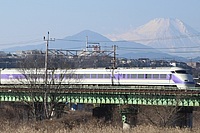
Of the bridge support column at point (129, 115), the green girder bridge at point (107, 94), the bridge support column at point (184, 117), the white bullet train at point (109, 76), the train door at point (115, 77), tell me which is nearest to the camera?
the green girder bridge at point (107, 94)

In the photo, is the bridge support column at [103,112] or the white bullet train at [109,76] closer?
the white bullet train at [109,76]

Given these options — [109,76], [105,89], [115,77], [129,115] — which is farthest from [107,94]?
[109,76]

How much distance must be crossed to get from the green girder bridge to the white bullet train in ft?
7.34

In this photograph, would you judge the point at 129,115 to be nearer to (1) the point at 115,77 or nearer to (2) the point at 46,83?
(1) the point at 115,77

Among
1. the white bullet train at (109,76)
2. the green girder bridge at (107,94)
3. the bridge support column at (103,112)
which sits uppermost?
Answer: the white bullet train at (109,76)

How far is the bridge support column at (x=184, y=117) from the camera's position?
5769cm

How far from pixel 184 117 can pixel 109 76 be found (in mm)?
11703

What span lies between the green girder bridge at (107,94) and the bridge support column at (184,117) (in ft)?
8.22

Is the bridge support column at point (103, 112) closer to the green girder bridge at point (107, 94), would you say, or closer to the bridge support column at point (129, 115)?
the green girder bridge at point (107, 94)

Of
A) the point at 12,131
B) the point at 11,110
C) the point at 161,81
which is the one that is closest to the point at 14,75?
the point at 11,110

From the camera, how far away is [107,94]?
59.7m

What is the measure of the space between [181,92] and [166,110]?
6.43m

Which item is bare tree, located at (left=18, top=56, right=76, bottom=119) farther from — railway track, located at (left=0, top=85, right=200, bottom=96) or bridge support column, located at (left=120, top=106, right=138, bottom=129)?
bridge support column, located at (left=120, top=106, right=138, bottom=129)

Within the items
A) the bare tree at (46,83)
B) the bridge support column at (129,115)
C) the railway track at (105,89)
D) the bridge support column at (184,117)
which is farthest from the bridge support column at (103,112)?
the bridge support column at (184,117)
